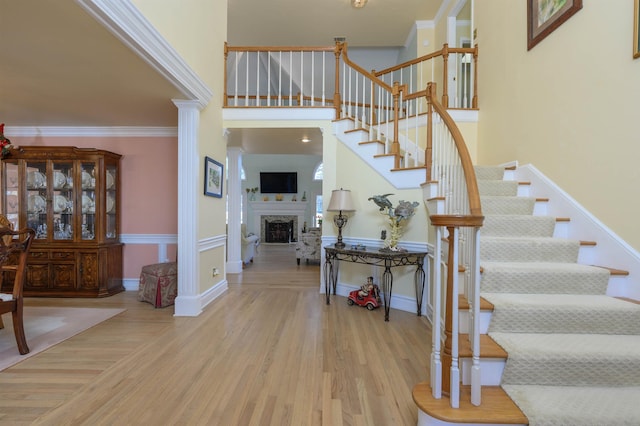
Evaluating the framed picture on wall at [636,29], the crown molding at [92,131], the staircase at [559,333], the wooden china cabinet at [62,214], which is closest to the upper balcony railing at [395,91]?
the crown molding at [92,131]

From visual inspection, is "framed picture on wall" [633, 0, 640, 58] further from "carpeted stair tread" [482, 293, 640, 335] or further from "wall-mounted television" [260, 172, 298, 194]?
"wall-mounted television" [260, 172, 298, 194]

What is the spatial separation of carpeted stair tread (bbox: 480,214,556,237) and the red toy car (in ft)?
4.89

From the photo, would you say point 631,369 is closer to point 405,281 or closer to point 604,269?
point 604,269

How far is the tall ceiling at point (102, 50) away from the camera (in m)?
2.10

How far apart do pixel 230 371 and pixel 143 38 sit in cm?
251

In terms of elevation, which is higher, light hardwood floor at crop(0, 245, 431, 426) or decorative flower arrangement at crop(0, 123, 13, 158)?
decorative flower arrangement at crop(0, 123, 13, 158)

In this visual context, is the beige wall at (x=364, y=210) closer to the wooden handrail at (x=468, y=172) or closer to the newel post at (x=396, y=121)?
the newel post at (x=396, y=121)

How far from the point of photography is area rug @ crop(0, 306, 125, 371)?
2.55 m

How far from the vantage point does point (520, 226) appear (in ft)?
9.12

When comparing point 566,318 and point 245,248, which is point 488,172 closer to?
point 566,318

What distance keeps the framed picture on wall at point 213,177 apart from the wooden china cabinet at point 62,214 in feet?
5.25

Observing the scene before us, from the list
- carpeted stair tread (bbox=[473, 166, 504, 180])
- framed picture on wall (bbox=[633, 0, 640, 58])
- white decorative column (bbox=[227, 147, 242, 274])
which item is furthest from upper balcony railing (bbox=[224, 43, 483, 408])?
white decorative column (bbox=[227, 147, 242, 274])

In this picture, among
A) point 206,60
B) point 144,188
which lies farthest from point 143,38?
point 144,188

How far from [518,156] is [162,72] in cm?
382
